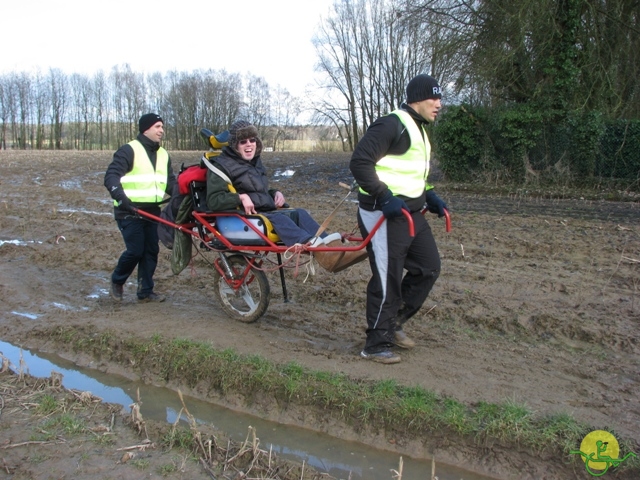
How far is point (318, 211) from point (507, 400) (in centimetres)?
891

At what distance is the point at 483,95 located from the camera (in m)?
19.5

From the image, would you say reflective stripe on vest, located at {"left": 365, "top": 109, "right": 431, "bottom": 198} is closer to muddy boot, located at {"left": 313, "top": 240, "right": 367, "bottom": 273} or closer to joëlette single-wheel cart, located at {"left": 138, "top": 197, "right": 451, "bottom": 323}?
muddy boot, located at {"left": 313, "top": 240, "right": 367, "bottom": 273}

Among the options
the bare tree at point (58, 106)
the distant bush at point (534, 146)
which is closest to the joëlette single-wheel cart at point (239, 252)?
the distant bush at point (534, 146)

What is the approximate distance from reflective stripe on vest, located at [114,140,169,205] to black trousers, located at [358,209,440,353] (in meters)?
2.93

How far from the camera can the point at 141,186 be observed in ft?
22.4

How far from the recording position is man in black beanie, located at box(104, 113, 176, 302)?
669 cm

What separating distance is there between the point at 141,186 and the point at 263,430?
138 inches

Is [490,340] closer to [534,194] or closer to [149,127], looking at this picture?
[149,127]

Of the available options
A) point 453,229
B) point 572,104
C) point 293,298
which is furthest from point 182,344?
point 572,104

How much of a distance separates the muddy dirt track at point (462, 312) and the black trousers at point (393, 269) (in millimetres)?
361

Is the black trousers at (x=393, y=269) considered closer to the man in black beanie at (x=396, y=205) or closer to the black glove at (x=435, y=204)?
the man in black beanie at (x=396, y=205)

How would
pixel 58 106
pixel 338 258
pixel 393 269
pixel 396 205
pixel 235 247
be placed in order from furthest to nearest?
pixel 58 106 < pixel 235 247 < pixel 338 258 < pixel 393 269 < pixel 396 205

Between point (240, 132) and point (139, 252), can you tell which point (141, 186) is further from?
point (240, 132)

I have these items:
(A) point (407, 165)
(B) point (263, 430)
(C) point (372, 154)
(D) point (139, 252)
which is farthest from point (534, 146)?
(B) point (263, 430)
